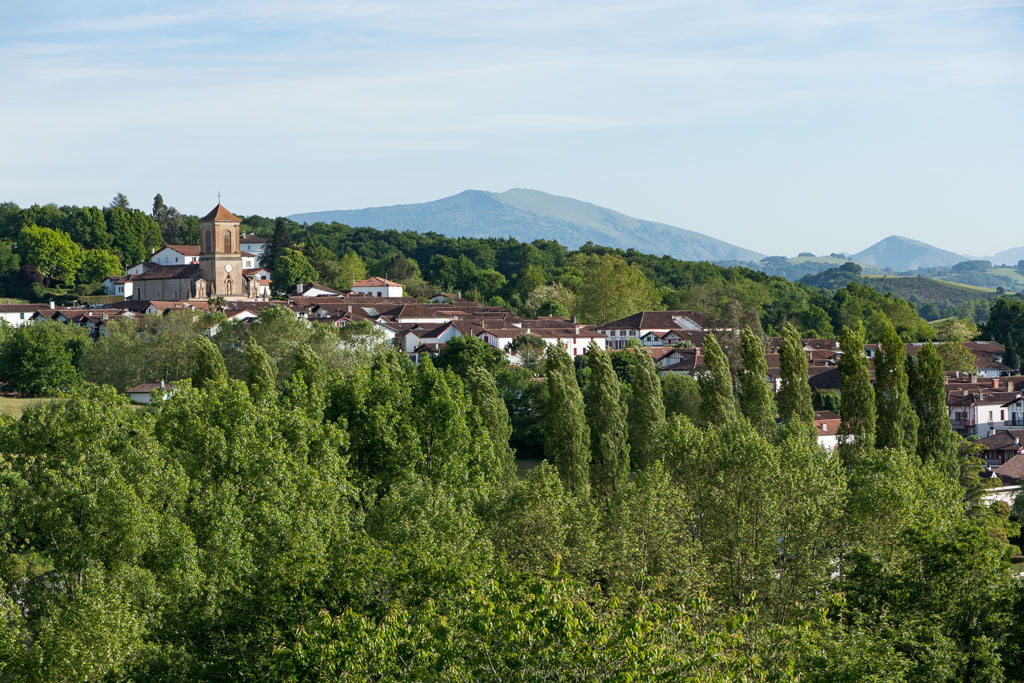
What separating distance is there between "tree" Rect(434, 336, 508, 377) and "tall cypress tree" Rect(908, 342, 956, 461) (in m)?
28.2

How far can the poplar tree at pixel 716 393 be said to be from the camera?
48219mm

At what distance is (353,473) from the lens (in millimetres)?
32781

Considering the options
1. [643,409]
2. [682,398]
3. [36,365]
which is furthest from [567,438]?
[36,365]

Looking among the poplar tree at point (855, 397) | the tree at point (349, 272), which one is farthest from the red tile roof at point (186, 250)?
the poplar tree at point (855, 397)

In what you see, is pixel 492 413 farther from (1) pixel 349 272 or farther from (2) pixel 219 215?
(1) pixel 349 272

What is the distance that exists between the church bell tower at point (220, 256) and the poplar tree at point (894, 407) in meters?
73.9

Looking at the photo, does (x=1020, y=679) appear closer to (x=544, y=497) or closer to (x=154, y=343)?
(x=544, y=497)

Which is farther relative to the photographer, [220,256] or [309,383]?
[220,256]

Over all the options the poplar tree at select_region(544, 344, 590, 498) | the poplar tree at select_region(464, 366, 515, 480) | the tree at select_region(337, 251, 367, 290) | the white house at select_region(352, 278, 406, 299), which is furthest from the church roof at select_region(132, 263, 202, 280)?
the poplar tree at select_region(544, 344, 590, 498)

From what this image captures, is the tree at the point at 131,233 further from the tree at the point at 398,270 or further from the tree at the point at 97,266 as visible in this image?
the tree at the point at 398,270

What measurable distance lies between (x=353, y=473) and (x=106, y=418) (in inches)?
282

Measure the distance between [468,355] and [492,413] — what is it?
100 ft

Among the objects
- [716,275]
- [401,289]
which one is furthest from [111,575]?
[716,275]

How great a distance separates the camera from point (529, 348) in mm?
84062
